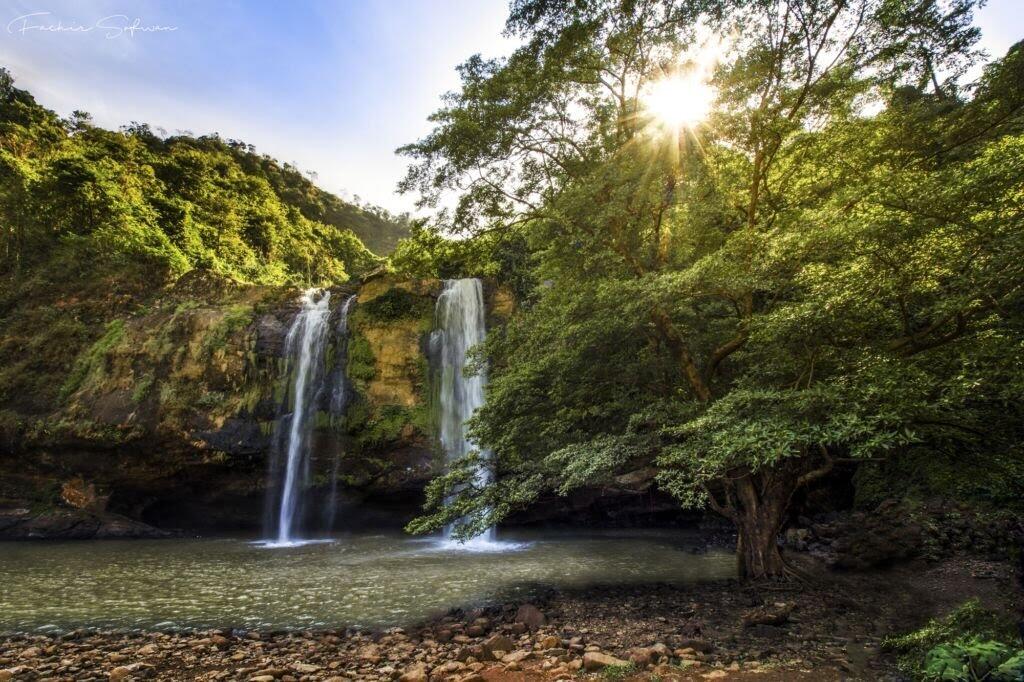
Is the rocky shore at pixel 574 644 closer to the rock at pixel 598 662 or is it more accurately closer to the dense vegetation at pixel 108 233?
the rock at pixel 598 662

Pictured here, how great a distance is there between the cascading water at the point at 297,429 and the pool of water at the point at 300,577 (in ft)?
7.82

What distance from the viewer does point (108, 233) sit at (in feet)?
81.6

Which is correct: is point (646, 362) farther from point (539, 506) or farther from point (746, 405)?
point (539, 506)

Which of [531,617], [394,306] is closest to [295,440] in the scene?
[394,306]

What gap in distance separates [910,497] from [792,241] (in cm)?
901

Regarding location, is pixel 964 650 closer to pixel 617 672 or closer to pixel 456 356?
pixel 617 672

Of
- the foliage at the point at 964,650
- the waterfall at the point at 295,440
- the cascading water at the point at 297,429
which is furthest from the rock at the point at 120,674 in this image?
the waterfall at the point at 295,440

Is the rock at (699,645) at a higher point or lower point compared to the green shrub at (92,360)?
lower

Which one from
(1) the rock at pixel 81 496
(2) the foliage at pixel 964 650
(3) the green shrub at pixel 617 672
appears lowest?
(3) the green shrub at pixel 617 672

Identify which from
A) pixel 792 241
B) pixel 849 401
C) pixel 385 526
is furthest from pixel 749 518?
pixel 385 526

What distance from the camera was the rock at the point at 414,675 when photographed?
4996 millimetres

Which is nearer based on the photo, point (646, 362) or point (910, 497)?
point (646, 362)

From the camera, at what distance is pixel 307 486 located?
18.4 m

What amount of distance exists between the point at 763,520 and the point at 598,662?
4.93 m
